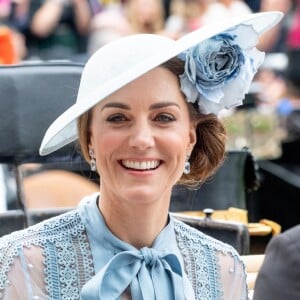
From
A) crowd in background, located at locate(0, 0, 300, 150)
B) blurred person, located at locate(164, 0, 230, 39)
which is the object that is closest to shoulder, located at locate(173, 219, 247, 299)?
crowd in background, located at locate(0, 0, 300, 150)

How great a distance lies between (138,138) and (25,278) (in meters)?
0.37

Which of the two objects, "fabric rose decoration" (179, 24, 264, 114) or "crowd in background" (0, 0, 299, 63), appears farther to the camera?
"crowd in background" (0, 0, 299, 63)

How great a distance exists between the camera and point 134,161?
2.02 metres

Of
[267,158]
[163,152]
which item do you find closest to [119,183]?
[163,152]

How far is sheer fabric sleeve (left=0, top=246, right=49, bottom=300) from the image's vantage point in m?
2.01

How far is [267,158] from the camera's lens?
17.2ft

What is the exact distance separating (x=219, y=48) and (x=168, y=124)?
199 millimetres

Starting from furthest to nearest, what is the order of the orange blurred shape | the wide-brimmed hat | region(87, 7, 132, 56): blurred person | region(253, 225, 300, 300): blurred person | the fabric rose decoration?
region(87, 7, 132, 56): blurred person
the orange blurred shape
the fabric rose decoration
the wide-brimmed hat
region(253, 225, 300, 300): blurred person

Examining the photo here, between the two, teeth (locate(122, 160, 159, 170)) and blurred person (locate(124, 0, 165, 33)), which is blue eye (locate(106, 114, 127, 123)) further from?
blurred person (locate(124, 0, 165, 33))

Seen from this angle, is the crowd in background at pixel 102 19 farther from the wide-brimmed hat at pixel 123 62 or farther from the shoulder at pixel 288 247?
the shoulder at pixel 288 247

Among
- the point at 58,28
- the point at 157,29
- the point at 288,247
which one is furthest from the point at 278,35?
the point at 288,247

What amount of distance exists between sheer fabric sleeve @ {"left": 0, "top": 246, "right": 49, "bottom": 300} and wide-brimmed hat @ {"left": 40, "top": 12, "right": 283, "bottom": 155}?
0.25m

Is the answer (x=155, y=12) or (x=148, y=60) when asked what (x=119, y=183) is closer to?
(x=148, y=60)

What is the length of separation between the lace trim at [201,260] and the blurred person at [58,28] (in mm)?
4599
